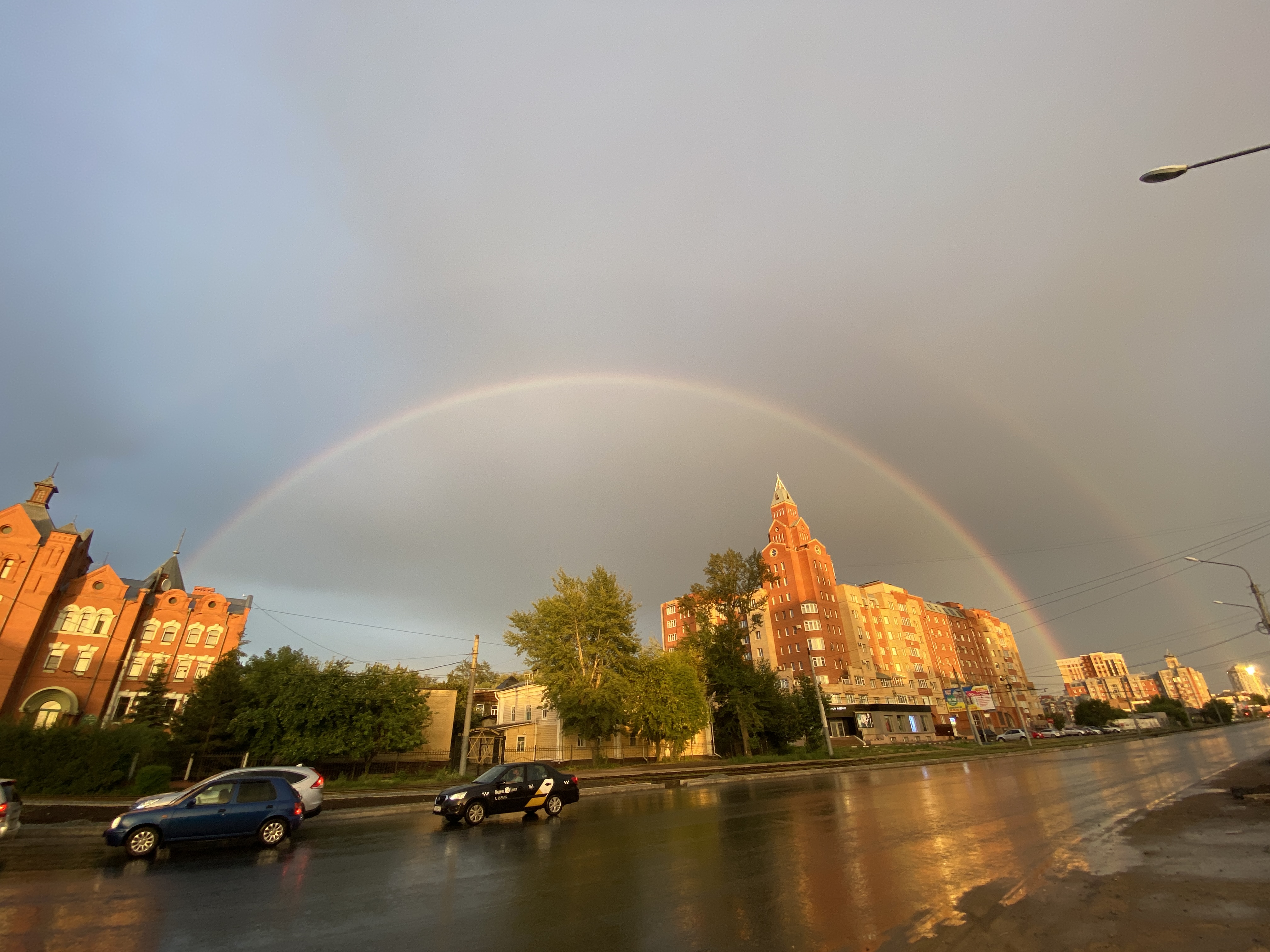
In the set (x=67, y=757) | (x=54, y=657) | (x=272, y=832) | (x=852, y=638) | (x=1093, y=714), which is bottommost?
(x=272, y=832)

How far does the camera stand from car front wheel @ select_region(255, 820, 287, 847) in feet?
43.6

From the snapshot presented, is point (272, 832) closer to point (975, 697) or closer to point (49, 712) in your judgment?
point (49, 712)

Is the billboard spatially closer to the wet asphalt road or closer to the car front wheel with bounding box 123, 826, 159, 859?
the wet asphalt road

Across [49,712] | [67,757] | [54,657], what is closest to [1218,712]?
[67,757]

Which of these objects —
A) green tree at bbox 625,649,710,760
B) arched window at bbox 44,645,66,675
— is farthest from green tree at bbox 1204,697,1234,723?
arched window at bbox 44,645,66,675

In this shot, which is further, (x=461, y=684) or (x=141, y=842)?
(x=461, y=684)

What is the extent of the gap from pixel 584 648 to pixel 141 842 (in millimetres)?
34668

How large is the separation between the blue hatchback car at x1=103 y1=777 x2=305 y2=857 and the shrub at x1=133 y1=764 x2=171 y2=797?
11711 millimetres

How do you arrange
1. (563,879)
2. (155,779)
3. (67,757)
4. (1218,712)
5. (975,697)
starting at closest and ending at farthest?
(563,879) < (155,779) < (67,757) < (975,697) < (1218,712)

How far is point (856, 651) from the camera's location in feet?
328

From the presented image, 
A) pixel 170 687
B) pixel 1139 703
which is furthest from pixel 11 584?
pixel 1139 703

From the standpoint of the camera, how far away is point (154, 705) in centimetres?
4172

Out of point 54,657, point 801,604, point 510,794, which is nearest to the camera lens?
point 510,794

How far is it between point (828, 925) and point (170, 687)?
217ft
